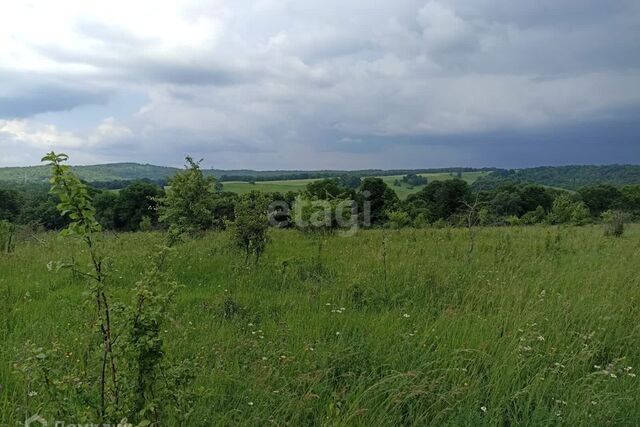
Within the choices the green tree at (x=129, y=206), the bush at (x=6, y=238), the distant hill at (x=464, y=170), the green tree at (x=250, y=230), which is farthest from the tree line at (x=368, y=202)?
the distant hill at (x=464, y=170)

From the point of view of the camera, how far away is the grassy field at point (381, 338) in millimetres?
3207

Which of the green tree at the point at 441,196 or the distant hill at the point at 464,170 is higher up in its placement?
the distant hill at the point at 464,170

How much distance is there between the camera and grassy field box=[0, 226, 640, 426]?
321 cm

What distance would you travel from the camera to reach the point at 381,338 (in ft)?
14.4

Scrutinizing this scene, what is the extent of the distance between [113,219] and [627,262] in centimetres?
4989

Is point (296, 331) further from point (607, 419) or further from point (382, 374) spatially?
point (607, 419)

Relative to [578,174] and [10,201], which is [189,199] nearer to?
[10,201]

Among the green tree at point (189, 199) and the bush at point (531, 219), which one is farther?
the bush at point (531, 219)

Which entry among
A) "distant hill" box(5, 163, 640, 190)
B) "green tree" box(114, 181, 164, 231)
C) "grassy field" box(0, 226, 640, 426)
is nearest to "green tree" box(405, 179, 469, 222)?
"distant hill" box(5, 163, 640, 190)

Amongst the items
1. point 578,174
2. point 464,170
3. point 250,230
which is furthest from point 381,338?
point 578,174

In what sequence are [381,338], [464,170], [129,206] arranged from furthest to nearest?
[464,170], [129,206], [381,338]

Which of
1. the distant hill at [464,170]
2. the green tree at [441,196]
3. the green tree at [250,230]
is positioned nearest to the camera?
the green tree at [250,230]

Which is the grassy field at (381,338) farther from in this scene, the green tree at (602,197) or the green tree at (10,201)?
the green tree at (602,197)

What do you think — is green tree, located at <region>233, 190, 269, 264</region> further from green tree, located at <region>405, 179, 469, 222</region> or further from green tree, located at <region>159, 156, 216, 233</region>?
green tree, located at <region>405, 179, 469, 222</region>
